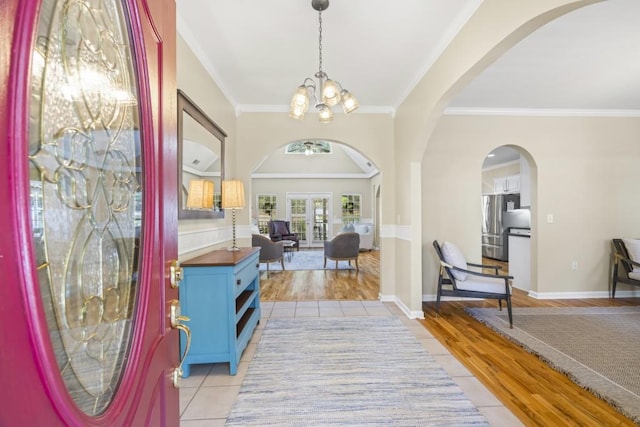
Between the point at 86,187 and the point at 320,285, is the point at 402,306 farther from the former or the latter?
the point at 86,187

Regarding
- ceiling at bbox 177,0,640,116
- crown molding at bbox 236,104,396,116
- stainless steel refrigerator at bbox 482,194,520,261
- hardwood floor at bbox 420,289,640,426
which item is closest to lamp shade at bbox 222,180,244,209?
ceiling at bbox 177,0,640,116

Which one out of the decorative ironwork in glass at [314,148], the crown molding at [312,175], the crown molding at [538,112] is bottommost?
the crown molding at [312,175]

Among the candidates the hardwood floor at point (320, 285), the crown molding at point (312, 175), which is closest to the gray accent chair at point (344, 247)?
the hardwood floor at point (320, 285)

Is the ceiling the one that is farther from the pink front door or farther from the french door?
the french door

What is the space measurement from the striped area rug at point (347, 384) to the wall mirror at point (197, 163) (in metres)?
1.35

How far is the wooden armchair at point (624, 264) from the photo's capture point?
3744 mm

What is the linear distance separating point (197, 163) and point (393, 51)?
6.62ft

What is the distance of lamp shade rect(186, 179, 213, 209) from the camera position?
249 centimetres

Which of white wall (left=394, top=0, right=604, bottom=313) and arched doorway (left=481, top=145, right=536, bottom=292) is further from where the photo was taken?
arched doorway (left=481, top=145, right=536, bottom=292)

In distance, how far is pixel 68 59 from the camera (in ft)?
1.66

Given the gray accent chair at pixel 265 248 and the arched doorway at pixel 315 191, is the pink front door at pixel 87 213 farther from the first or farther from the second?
the arched doorway at pixel 315 191

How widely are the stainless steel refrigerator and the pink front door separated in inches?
298

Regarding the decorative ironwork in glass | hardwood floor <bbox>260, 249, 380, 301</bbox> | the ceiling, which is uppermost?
the decorative ironwork in glass

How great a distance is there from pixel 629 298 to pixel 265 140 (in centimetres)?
534
